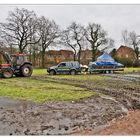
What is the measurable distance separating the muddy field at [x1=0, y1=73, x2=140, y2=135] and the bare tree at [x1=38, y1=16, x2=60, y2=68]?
33510 millimetres

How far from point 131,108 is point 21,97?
4.40m

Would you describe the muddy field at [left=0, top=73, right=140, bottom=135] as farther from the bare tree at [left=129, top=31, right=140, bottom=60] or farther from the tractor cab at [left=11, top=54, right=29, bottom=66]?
the bare tree at [left=129, top=31, right=140, bottom=60]

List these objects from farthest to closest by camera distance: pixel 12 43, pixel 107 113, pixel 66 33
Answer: pixel 66 33 → pixel 12 43 → pixel 107 113

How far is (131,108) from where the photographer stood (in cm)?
1096

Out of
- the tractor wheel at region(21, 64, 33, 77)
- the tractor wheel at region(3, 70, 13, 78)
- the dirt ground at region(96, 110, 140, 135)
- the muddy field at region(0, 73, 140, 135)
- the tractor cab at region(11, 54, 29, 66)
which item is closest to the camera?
the dirt ground at region(96, 110, 140, 135)

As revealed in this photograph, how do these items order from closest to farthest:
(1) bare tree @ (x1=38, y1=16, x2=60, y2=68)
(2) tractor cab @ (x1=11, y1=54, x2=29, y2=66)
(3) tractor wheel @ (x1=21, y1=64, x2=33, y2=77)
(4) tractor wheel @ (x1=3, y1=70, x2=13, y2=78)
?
(4) tractor wheel @ (x1=3, y1=70, x2=13, y2=78) < (2) tractor cab @ (x1=11, y1=54, x2=29, y2=66) < (3) tractor wheel @ (x1=21, y1=64, x2=33, y2=77) < (1) bare tree @ (x1=38, y1=16, x2=60, y2=68)

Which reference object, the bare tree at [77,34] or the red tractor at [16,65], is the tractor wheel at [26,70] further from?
the bare tree at [77,34]

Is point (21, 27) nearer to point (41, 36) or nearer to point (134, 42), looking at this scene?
point (41, 36)

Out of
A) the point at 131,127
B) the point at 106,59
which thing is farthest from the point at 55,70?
the point at 131,127

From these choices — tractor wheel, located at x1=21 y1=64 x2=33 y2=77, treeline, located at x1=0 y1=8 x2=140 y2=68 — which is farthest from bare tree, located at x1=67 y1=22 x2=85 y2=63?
tractor wheel, located at x1=21 y1=64 x2=33 y2=77

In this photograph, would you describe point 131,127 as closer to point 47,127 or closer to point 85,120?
point 85,120

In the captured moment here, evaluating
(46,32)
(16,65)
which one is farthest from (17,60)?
(46,32)

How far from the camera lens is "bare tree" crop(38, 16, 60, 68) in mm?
45019

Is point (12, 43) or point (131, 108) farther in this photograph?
point (12, 43)
